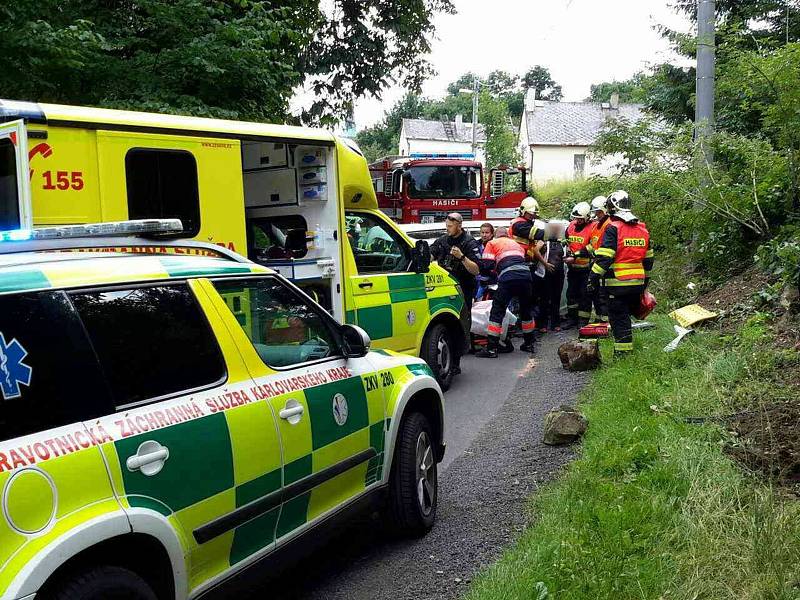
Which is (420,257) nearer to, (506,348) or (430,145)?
(506,348)

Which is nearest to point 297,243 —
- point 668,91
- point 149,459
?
point 149,459

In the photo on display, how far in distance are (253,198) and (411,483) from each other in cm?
395

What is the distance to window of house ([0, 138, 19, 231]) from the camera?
15.9 ft

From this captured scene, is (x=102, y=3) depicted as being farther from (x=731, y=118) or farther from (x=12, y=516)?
(x=731, y=118)

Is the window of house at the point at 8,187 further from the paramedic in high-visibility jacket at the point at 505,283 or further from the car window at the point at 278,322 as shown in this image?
the paramedic in high-visibility jacket at the point at 505,283

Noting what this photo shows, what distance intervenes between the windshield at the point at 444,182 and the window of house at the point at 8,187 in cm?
1294

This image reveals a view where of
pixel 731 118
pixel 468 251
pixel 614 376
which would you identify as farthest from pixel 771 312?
pixel 731 118

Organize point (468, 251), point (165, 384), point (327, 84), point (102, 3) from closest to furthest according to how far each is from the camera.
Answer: point (165, 384) → point (102, 3) → point (468, 251) → point (327, 84)

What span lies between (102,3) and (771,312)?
8.09 m

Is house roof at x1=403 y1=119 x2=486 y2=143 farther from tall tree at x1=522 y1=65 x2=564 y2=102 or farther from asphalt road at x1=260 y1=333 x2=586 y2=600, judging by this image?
asphalt road at x1=260 y1=333 x2=586 y2=600

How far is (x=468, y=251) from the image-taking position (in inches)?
394

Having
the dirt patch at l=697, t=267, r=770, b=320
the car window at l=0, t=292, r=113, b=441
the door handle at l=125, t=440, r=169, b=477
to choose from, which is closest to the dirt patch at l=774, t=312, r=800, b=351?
the dirt patch at l=697, t=267, r=770, b=320

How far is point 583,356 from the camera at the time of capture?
8.77m

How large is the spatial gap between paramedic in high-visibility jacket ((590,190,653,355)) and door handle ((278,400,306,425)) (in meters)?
5.64
